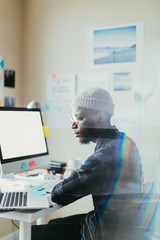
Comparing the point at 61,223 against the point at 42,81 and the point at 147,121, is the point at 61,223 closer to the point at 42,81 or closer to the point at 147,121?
the point at 147,121

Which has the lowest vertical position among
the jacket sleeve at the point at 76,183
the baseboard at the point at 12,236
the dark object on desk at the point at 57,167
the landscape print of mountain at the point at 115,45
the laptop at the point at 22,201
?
the baseboard at the point at 12,236

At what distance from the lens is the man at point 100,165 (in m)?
0.95

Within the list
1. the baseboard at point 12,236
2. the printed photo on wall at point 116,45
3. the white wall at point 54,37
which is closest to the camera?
the printed photo on wall at point 116,45

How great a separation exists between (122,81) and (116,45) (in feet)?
0.76

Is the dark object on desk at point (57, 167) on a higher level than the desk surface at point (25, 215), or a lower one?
lower

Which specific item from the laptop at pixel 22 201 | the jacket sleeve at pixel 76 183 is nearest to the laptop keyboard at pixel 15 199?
the laptop at pixel 22 201

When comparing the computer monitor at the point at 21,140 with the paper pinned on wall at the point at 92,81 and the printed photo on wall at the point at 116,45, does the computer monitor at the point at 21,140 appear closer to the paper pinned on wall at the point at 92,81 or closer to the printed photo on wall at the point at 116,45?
the paper pinned on wall at the point at 92,81

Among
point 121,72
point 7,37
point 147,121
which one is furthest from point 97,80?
point 147,121

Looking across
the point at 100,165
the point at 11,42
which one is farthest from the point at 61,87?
the point at 100,165

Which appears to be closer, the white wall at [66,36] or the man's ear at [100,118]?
the man's ear at [100,118]

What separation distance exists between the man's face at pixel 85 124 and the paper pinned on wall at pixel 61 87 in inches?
35.3

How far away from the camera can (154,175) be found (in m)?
0.91

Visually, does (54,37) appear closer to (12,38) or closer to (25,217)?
(12,38)

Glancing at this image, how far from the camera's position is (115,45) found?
175 cm
